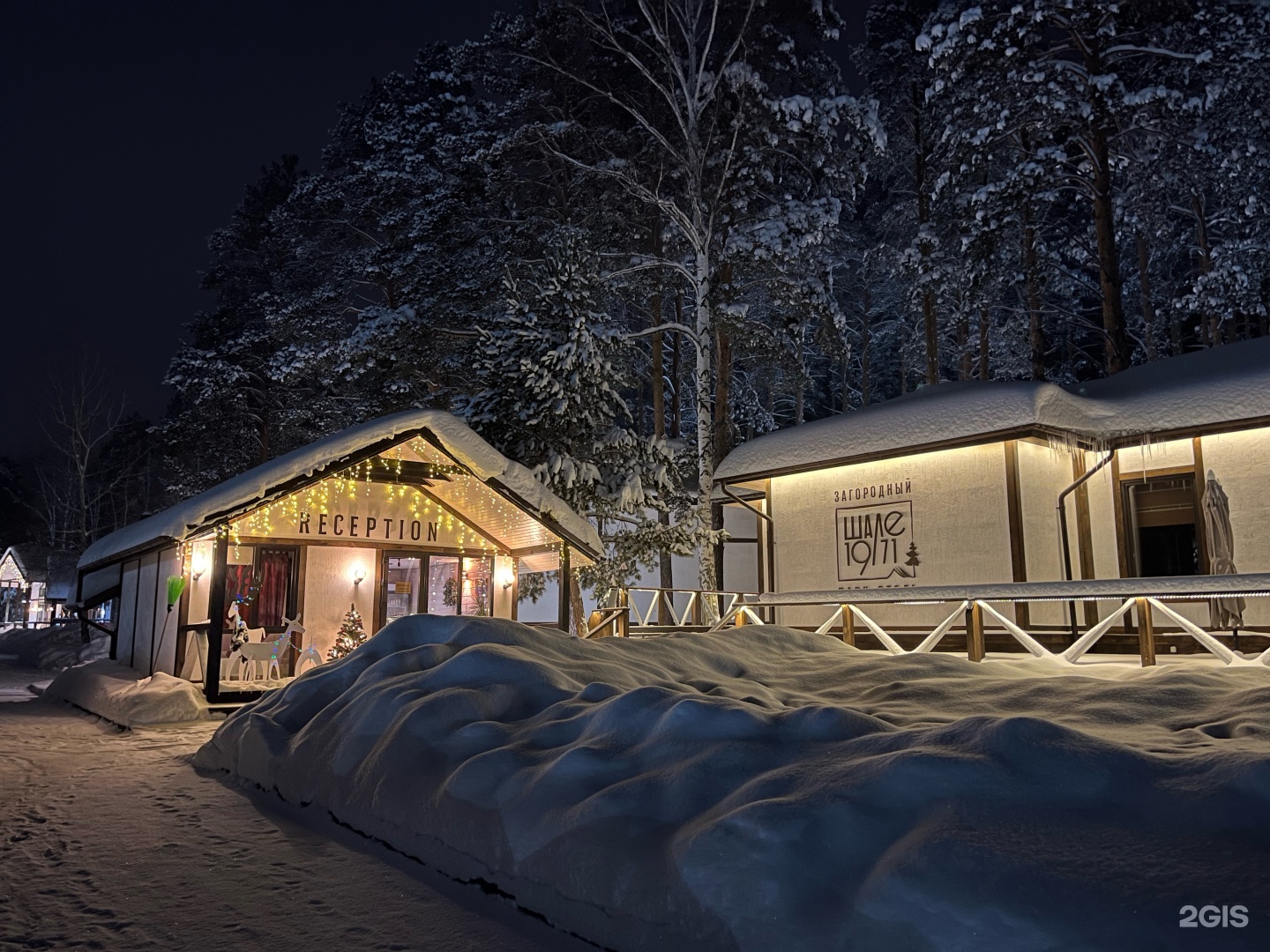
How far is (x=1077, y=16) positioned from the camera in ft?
55.4

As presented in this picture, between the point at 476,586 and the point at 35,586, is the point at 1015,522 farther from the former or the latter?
the point at 35,586

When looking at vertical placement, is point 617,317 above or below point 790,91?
below

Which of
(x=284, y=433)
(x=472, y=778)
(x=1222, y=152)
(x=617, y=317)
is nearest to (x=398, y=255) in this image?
(x=617, y=317)

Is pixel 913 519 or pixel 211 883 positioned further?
pixel 913 519

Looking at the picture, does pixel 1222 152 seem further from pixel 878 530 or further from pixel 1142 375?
pixel 878 530

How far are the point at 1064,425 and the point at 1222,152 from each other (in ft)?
34.7

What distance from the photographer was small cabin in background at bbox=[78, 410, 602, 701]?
1164 centimetres

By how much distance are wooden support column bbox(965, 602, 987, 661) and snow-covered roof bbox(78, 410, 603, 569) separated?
222 inches

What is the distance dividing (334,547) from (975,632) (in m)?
10.5

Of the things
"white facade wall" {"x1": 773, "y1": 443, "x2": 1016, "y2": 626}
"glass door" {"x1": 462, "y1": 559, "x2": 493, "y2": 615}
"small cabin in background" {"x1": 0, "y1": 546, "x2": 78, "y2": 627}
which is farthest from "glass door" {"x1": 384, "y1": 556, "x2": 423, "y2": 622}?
"small cabin in background" {"x1": 0, "y1": 546, "x2": 78, "y2": 627}

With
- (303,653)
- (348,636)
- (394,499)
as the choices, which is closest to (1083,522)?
(394,499)

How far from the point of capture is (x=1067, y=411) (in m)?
12.4

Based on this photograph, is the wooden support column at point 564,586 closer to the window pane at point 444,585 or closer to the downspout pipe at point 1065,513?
the window pane at point 444,585

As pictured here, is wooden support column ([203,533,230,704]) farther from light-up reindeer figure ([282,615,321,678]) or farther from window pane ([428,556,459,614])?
window pane ([428,556,459,614])
